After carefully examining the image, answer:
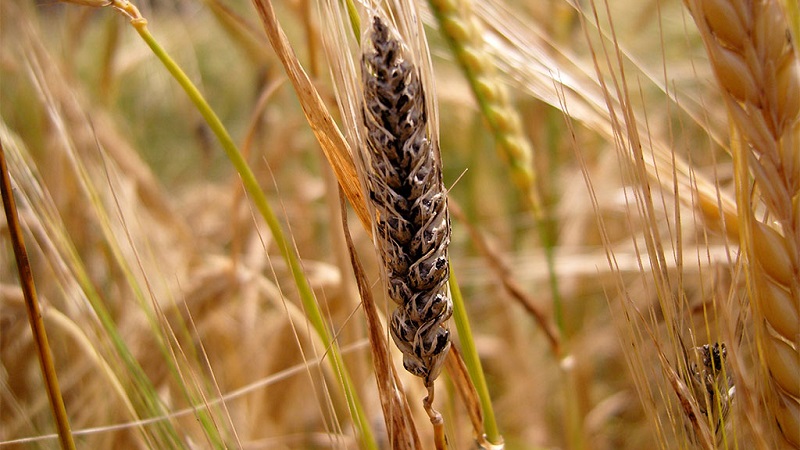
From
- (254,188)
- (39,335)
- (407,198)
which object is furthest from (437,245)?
(39,335)

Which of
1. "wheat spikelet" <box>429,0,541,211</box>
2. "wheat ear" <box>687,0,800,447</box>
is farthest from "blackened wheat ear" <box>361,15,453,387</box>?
"wheat spikelet" <box>429,0,541,211</box>

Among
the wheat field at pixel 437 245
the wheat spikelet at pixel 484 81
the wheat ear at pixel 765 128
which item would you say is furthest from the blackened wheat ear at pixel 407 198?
the wheat spikelet at pixel 484 81

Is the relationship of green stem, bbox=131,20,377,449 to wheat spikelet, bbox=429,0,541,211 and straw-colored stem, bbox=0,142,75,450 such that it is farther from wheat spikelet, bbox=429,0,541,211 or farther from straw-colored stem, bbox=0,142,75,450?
wheat spikelet, bbox=429,0,541,211

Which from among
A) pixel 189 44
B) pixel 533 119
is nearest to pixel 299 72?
pixel 533 119

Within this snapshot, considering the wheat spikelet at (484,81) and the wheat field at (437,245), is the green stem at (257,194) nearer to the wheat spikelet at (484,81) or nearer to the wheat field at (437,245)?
the wheat field at (437,245)

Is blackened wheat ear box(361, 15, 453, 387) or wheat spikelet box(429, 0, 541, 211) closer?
blackened wheat ear box(361, 15, 453, 387)

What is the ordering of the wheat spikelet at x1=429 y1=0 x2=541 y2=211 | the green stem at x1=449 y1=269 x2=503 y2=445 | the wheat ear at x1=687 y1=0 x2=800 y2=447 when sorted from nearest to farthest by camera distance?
1. the wheat ear at x1=687 y1=0 x2=800 y2=447
2. the green stem at x1=449 y1=269 x2=503 y2=445
3. the wheat spikelet at x1=429 y1=0 x2=541 y2=211

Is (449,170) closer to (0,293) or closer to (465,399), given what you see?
(0,293)
